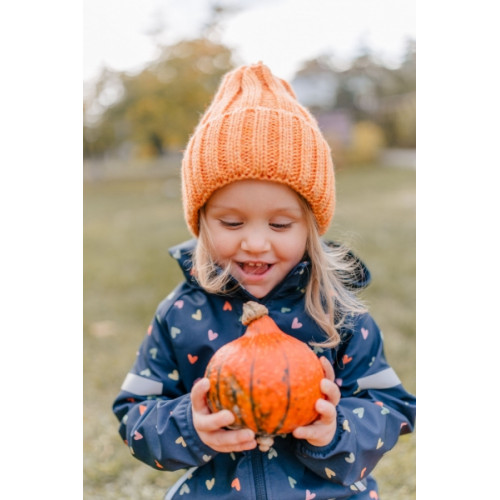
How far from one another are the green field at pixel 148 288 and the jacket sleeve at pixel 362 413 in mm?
495

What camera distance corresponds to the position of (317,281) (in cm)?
228

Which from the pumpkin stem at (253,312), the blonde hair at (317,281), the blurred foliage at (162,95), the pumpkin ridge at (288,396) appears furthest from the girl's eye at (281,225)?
the blurred foliage at (162,95)

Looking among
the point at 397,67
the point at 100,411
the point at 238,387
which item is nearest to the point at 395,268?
the point at 100,411

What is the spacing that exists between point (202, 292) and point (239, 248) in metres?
0.29

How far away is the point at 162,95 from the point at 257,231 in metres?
9.01

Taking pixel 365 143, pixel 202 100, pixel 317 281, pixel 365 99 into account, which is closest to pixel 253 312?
pixel 317 281

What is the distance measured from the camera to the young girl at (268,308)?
208cm

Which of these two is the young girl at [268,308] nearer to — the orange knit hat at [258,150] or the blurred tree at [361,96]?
the orange knit hat at [258,150]

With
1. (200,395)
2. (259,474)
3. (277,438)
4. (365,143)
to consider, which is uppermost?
(365,143)

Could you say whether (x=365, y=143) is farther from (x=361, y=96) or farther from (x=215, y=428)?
(x=215, y=428)

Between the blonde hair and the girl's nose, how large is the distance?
14 centimetres

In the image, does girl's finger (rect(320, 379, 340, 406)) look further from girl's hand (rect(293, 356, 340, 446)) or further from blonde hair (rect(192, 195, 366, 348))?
blonde hair (rect(192, 195, 366, 348))

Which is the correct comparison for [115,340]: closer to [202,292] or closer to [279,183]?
[202,292]

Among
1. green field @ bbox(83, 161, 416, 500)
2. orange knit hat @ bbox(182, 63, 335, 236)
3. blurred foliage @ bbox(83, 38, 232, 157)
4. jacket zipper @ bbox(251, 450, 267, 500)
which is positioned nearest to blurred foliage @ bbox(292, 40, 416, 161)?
green field @ bbox(83, 161, 416, 500)
